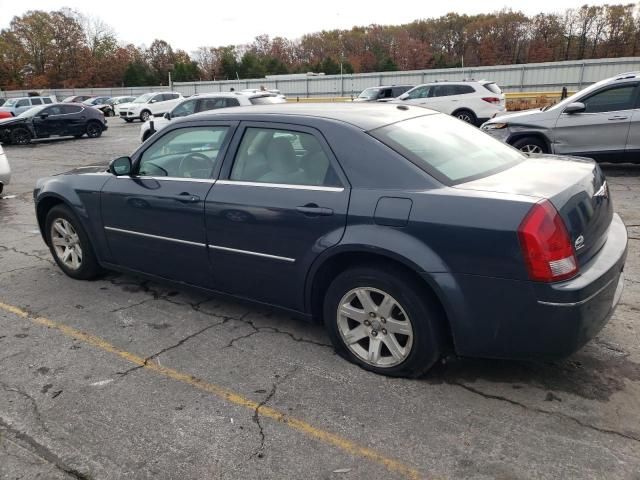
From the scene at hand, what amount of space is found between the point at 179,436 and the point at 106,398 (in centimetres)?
64

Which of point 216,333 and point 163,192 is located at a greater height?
point 163,192

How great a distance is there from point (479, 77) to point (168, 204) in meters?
31.4

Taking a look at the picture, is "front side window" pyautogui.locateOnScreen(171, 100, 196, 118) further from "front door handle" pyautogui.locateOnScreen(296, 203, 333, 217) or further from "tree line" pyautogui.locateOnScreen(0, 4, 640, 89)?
"tree line" pyautogui.locateOnScreen(0, 4, 640, 89)

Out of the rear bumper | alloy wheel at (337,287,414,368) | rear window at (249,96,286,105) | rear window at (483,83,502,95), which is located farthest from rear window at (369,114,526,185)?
rear window at (483,83,502,95)

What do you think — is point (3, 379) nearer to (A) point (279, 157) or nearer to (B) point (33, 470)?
(B) point (33, 470)

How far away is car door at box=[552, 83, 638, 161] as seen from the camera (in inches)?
332

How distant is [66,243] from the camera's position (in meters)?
4.96

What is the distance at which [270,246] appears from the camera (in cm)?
337

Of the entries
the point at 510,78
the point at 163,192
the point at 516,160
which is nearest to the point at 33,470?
the point at 163,192

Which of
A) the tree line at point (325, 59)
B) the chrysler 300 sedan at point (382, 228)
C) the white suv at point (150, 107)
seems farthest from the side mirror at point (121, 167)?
the tree line at point (325, 59)

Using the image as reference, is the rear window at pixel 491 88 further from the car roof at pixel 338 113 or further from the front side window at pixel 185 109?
the car roof at pixel 338 113

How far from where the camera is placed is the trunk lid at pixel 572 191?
8.86ft

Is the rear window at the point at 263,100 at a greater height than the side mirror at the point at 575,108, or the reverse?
the side mirror at the point at 575,108

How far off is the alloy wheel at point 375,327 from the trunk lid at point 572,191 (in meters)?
0.80
